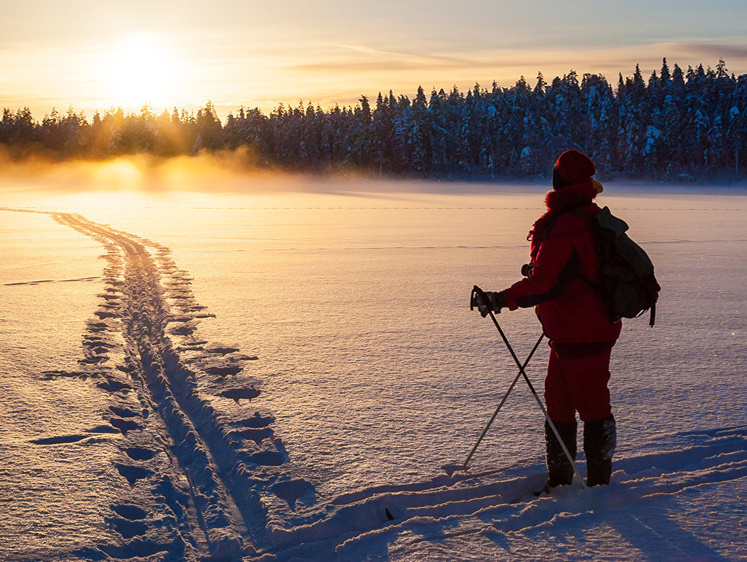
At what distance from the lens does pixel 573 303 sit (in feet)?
9.96

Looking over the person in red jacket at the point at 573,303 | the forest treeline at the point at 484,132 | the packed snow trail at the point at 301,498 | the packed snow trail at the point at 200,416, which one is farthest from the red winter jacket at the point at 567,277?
the forest treeline at the point at 484,132

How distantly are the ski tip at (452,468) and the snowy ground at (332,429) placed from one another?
0.03m

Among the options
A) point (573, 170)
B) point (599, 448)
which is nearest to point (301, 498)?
point (599, 448)

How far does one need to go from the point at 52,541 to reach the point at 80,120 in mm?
127944

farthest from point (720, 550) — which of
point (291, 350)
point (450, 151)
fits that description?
point (450, 151)

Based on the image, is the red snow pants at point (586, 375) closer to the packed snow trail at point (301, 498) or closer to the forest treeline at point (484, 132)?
the packed snow trail at point (301, 498)

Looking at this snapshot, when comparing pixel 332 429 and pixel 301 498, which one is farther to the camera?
pixel 332 429

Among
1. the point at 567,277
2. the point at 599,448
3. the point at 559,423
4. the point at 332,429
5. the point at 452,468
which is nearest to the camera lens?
the point at 567,277

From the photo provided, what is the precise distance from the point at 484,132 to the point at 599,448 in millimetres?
88656

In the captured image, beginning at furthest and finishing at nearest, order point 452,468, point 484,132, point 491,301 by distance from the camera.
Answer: point 484,132 < point 452,468 < point 491,301

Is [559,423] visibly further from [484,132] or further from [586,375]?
[484,132]

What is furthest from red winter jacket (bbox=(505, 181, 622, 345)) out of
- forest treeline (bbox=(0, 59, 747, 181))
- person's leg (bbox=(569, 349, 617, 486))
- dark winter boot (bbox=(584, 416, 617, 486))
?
forest treeline (bbox=(0, 59, 747, 181))

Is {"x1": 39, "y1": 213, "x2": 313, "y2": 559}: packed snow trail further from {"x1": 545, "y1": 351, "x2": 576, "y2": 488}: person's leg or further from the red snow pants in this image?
the red snow pants

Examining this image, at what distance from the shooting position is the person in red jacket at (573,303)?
2941 mm
